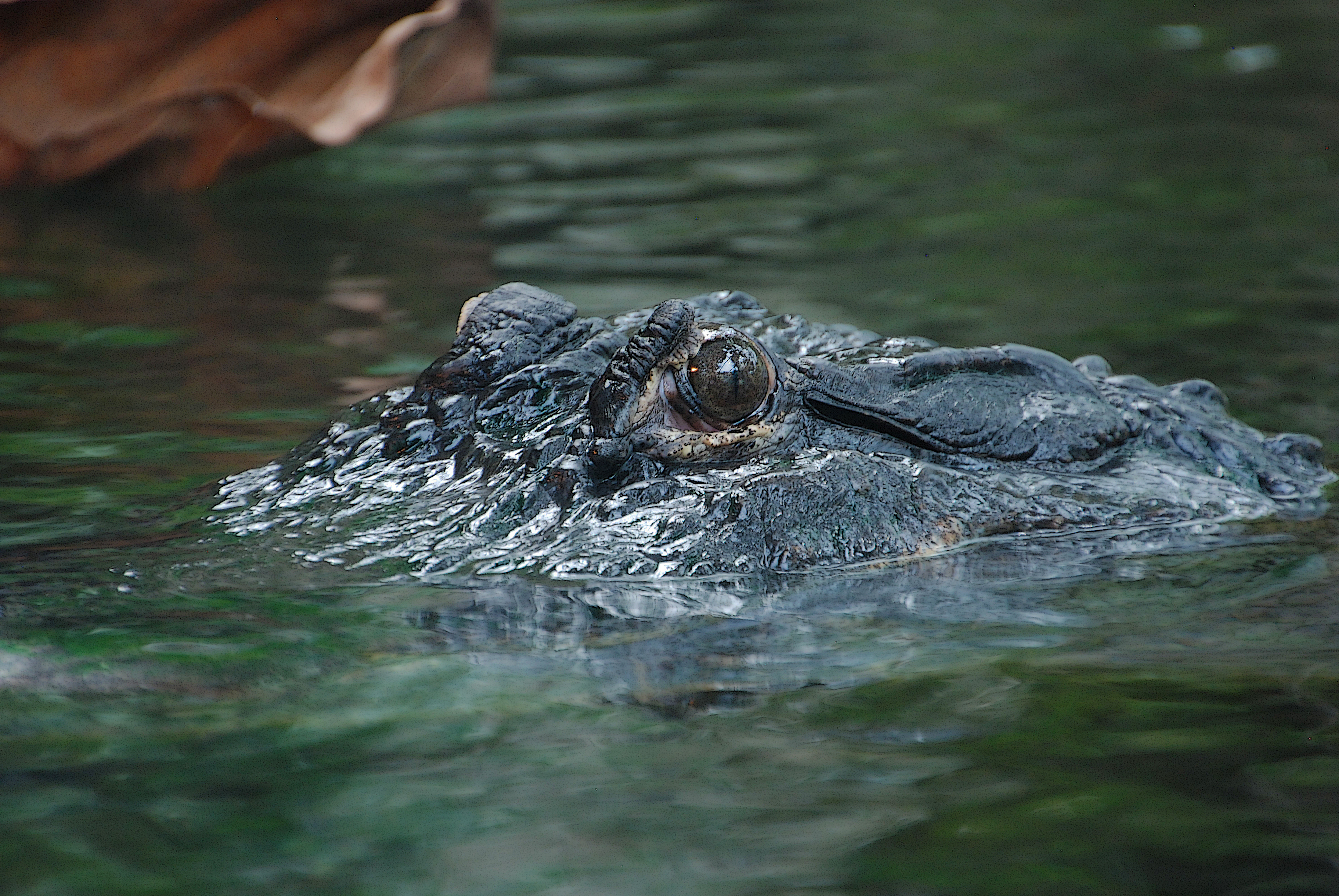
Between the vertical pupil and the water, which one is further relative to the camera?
the vertical pupil

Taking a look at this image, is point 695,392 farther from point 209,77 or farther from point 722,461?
point 209,77

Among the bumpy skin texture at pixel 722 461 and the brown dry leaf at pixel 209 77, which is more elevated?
the brown dry leaf at pixel 209 77

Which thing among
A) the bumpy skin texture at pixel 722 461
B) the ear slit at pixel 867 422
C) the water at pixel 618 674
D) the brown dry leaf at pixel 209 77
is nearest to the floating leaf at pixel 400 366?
the water at pixel 618 674

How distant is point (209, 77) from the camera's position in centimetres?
746

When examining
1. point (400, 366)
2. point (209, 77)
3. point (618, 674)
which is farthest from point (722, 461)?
point (209, 77)

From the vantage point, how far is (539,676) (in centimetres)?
262

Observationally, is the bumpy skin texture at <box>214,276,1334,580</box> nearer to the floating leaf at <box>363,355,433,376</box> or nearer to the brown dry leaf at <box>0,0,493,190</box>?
the floating leaf at <box>363,355,433,376</box>

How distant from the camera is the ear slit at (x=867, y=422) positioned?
318 centimetres

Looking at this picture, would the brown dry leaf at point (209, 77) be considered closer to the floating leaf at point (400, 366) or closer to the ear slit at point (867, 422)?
the floating leaf at point (400, 366)

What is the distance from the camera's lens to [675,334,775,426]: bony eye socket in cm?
299

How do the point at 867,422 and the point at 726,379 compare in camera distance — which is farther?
the point at 867,422

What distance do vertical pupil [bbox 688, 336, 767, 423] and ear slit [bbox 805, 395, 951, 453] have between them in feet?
0.61

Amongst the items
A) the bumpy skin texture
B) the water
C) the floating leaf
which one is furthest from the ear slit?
the floating leaf

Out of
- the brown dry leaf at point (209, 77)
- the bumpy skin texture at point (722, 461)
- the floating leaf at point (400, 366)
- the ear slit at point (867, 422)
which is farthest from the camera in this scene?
the brown dry leaf at point (209, 77)
